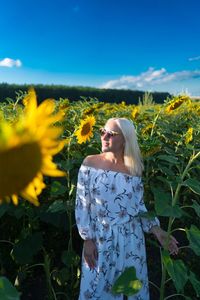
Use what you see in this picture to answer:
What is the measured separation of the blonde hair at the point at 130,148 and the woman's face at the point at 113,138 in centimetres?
2

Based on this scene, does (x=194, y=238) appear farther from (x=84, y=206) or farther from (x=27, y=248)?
(x=27, y=248)

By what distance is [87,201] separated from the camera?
8.16ft

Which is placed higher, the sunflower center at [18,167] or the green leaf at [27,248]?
the sunflower center at [18,167]

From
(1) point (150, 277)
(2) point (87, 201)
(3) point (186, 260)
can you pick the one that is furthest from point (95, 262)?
(3) point (186, 260)

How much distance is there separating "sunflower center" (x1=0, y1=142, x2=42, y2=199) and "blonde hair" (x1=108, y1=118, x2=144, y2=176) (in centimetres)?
158

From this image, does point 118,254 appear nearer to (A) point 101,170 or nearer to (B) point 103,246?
(B) point 103,246

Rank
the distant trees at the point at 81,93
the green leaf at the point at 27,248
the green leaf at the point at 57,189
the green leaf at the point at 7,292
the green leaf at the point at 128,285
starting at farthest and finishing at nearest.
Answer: the distant trees at the point at 81,93 → the green leaf at the point at 27,248 → the green leaf at the point at 57,189 → the green leaf at the point at 128,285 → the green leaf at the point at 7,292

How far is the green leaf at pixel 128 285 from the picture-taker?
1.88 meters

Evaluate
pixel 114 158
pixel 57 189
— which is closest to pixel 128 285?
pixel 114 158

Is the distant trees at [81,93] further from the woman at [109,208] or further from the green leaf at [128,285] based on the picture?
the green leaf at [128,285]

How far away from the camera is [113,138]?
2453mm

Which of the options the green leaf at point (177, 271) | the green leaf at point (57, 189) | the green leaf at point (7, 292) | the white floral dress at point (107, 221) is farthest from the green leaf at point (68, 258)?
the green leaf at point (7, 292)

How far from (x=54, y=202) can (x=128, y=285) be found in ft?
2.88

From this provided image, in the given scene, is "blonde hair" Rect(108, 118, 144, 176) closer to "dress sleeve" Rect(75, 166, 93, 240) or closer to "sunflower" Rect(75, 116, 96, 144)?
"dress sleeve" Rect(75, 166, 93, 240)
